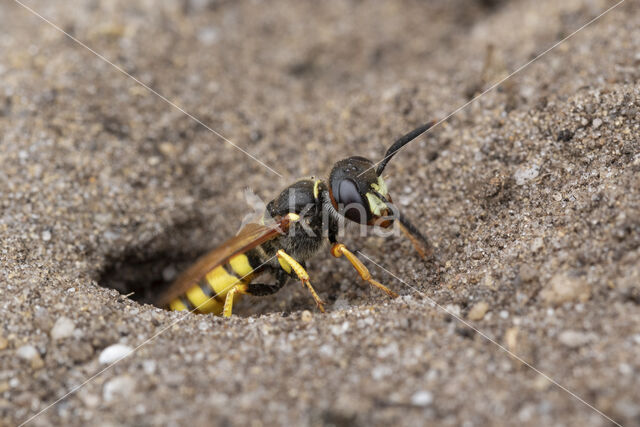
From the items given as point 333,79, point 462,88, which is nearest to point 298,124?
point 333,79

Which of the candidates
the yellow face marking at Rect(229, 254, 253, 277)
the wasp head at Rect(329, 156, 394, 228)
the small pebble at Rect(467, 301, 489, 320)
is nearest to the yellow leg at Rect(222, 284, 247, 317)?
the yellow face marking at Rect(229, 254, 253, 277)

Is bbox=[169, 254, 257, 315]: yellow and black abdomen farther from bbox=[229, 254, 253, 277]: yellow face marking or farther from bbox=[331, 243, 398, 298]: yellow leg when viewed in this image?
bbox=[331, 243, 398, 298]: yellow leg

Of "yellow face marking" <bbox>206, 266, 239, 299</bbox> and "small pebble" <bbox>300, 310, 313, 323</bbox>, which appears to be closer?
"small pebble" <bbox>300, 310, 313, 323</bbox>

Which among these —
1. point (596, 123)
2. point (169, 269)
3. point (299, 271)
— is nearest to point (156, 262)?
point (169, 269)

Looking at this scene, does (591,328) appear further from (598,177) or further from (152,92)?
(152,92)

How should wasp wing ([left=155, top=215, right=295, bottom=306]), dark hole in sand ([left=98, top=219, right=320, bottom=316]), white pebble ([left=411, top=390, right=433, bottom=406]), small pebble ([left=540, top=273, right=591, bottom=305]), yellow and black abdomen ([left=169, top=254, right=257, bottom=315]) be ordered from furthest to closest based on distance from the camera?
dark hole in sand ([left=98, top=219, right=320, bottom=316]), yellow and black abdomen ([left=169, top=254, right=257, bottom=315]), wasp wing ([left=155, top=215, right=295, bottom=306]), small pebble ([left=540, top=273, right=591, bottom=305]), white pebble ([left=411, top=390, right=433, bottom=406])

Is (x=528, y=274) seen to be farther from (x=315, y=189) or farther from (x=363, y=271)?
(x=315, y=189)
